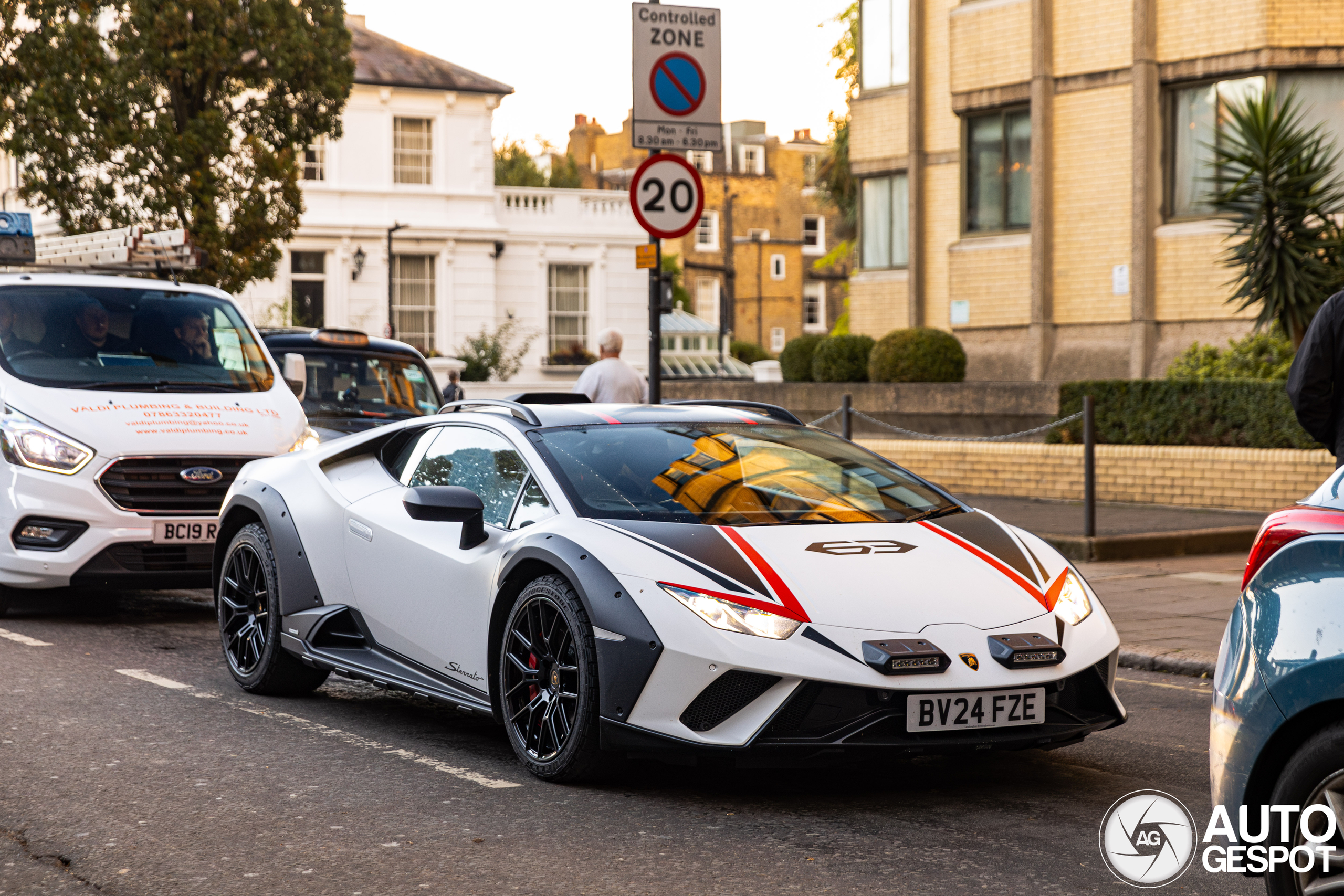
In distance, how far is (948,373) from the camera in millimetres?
22188

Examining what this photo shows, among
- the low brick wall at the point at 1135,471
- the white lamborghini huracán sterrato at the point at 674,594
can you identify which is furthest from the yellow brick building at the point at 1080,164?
the white lamborghini huracán sterrato at the point at 674,594

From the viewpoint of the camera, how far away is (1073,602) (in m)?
5.71

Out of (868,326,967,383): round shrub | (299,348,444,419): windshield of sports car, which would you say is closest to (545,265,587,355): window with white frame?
(868,326,967,383): round shrub

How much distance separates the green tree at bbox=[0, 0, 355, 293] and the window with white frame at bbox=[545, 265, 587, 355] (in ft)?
68.0

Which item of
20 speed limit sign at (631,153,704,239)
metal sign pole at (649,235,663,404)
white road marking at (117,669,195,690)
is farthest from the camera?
metal sign pole at (649,235,663,404)

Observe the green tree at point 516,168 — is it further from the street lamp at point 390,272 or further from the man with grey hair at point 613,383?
the man with grey hair at point 613,383

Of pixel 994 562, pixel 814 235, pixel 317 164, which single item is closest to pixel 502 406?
pixel 994 562

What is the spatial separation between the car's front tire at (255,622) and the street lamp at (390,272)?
1264 inches

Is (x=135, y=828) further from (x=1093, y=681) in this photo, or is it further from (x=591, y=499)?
(x=1093, y=681)

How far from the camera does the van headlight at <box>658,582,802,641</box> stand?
5191 mm

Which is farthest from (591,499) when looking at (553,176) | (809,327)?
(809,327)

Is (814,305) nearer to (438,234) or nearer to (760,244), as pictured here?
(760,244)

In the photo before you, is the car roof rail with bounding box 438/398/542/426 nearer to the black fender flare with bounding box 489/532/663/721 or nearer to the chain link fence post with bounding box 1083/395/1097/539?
the black fender flare with bounding box 489/532/663/721

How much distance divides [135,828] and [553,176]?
232ft
